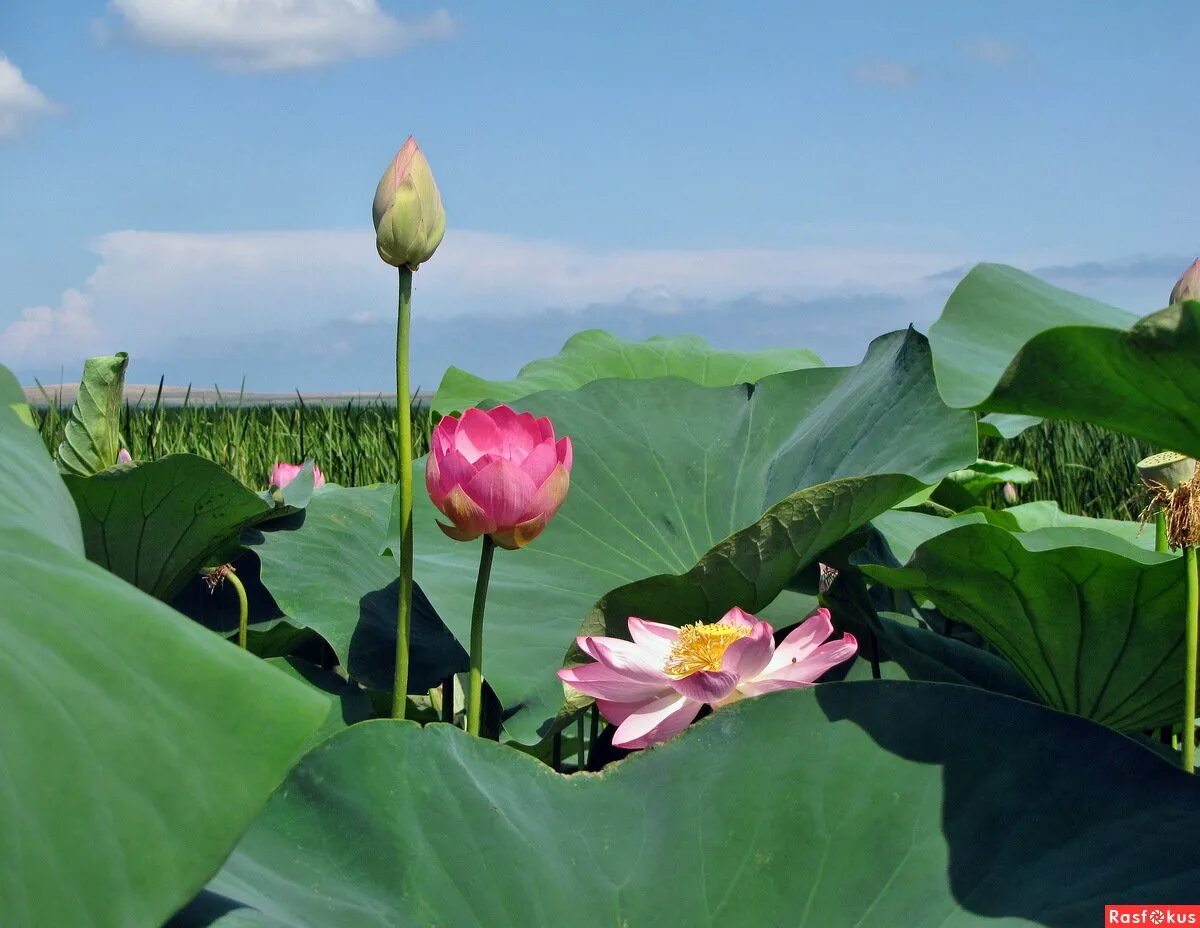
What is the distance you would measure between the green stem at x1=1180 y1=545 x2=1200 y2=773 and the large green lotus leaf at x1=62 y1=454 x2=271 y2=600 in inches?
34.2

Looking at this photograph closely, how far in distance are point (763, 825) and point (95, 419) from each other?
964 millimetres

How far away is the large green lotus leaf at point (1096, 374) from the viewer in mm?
668

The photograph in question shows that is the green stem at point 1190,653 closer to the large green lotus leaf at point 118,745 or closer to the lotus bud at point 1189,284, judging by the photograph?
the lotus bud at point 1189,284

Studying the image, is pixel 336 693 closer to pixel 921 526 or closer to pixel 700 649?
pixel 700 649

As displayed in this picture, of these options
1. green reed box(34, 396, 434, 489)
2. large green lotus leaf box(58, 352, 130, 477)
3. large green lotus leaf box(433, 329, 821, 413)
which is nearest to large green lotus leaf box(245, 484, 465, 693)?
large green lotus leaf box(58, 352, 130, 477)

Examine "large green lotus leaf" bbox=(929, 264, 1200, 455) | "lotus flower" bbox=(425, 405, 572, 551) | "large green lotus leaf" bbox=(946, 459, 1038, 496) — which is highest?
"large green lotus leaf" bbox=(929, 264, 1200, 455)

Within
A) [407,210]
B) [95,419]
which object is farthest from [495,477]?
[95,419]

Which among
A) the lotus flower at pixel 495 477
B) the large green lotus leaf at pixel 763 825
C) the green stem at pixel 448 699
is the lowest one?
the green stem at pixel 448 699

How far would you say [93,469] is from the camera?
4.39 feet

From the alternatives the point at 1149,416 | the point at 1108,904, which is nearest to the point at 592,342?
the point at 1149,416

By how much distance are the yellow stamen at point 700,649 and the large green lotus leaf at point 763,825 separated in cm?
14

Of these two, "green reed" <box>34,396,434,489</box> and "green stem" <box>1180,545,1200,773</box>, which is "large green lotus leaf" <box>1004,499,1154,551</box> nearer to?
"green stem" <box>1180,545,1200,773</box>

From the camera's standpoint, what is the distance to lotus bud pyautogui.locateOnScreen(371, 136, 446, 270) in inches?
29.3

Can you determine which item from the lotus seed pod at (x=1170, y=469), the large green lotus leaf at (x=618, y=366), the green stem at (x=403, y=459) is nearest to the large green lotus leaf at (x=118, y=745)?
the green stem at (x=403, y=459)
